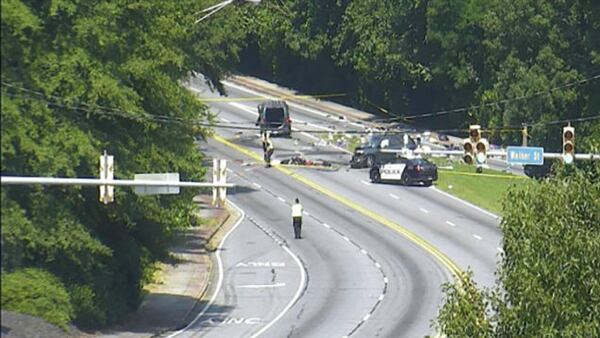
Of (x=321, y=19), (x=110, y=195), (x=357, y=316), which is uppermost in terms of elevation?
(x=321, y=19)

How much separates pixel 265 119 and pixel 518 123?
16839 mm

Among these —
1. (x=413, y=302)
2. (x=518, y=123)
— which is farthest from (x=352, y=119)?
(x=413, y=302)

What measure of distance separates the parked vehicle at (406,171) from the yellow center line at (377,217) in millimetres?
3213

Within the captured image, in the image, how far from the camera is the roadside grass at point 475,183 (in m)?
74.7

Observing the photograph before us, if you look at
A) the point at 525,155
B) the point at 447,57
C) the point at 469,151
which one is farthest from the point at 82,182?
the point at 447,57

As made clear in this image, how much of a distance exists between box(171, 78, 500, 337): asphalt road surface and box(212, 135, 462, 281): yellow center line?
88mm

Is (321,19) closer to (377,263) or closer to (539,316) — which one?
(377,263)

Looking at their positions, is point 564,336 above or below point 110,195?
below

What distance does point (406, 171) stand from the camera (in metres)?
78.6

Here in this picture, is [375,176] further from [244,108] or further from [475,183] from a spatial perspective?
[244,108]

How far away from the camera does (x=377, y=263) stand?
5997 cm

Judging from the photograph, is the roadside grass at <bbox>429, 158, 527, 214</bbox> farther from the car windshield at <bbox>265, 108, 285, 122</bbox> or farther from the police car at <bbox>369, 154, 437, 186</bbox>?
the car windshield at <bbox>265, 108, 285, 122</bbox>

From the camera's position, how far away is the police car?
256 ft

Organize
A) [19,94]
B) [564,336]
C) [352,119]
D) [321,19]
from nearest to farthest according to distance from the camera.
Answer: [19,94]
[564,336]
[352,119]
[321,19]
